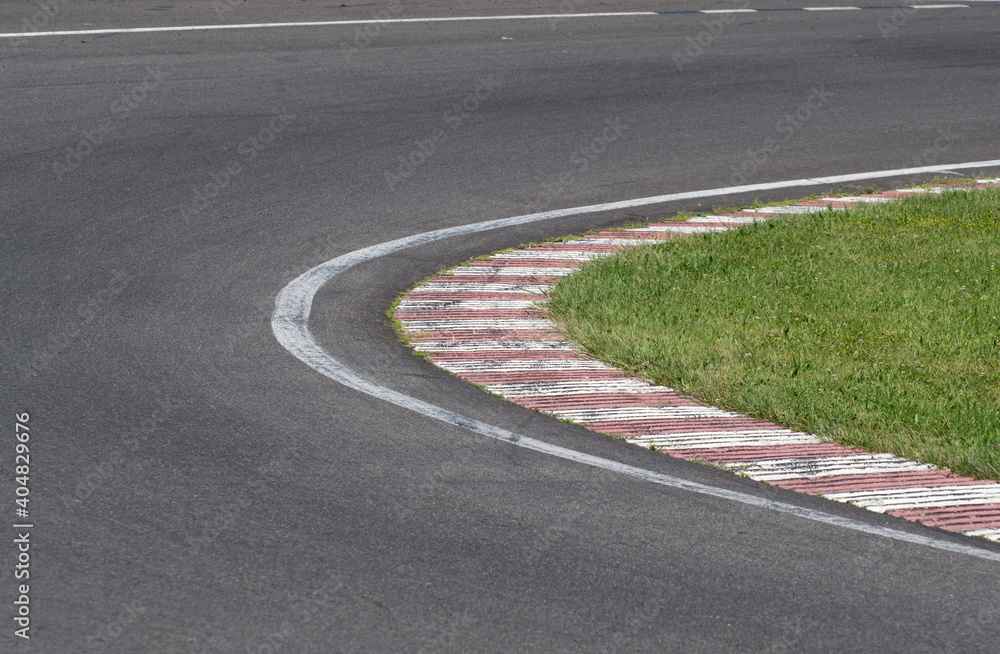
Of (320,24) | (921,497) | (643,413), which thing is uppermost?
(320,24)

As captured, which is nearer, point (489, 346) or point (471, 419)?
point (471, 419)

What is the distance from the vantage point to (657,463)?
18.7 ft

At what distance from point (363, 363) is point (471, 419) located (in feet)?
3.39

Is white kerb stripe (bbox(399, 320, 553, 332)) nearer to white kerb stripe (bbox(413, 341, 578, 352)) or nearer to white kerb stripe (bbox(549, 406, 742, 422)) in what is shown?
white kerb stripe (bbox(413, 341, 578, 352))

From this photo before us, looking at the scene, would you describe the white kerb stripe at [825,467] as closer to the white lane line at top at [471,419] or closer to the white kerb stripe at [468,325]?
the white lane line at top at [471,419]

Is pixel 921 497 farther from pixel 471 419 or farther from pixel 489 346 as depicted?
pixel 489 346

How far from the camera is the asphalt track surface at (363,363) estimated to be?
14.0 ft

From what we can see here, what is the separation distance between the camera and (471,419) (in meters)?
6.11

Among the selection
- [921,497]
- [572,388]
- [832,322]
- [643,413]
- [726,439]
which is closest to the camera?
[921,497]

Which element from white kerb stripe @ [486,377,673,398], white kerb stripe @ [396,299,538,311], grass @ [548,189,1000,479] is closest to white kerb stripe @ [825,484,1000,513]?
grass @ [548,189,1000,479]

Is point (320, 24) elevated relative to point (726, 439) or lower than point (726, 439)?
elevated

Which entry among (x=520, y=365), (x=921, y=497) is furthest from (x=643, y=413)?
(x=921, y=497)

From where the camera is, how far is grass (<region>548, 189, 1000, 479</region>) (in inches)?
241

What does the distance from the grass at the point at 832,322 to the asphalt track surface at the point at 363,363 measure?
992 millimetres
